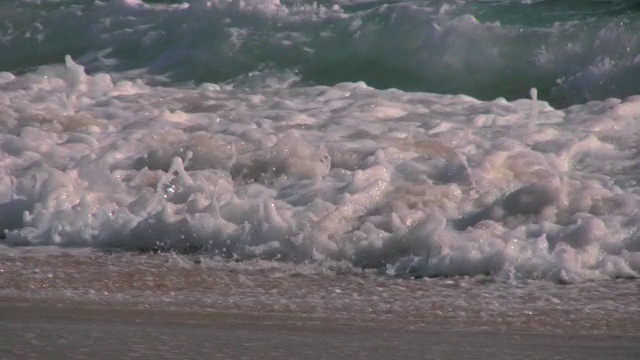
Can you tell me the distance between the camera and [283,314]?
3.70 metres

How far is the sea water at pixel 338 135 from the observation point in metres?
4.55

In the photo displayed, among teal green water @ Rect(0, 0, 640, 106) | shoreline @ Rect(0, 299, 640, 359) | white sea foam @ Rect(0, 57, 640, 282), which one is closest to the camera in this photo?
shoreline @ Rect(0, 299, 640, 359)

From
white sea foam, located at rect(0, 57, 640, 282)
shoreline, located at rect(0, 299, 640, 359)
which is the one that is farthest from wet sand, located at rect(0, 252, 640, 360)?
white sea foam, located at rect(0, 57, 640, 282)

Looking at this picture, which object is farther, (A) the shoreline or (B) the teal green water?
(B) the teal green water

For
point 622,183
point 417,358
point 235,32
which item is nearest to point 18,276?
point 417,358

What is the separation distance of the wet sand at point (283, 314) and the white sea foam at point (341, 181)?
195 mm

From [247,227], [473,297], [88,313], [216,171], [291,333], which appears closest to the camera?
[291,333]

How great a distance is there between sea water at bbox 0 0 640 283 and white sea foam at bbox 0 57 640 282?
0.01m

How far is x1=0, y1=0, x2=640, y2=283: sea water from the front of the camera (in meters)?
4.55

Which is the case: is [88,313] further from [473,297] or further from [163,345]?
[473,297]

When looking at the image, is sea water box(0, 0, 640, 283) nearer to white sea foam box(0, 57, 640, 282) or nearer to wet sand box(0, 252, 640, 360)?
white sea foam box(0, 57, 640, 282)

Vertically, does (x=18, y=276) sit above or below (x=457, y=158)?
below

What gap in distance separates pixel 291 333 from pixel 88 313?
2.20 ft

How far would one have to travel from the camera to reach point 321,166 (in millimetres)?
5238
